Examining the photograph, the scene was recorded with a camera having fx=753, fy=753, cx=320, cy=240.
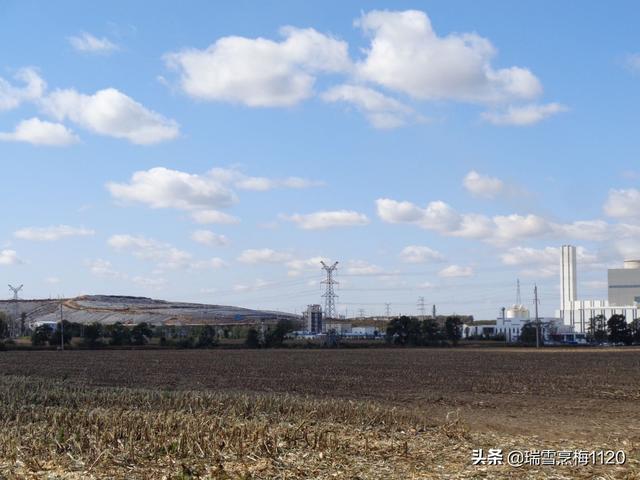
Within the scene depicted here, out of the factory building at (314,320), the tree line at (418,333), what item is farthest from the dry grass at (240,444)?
the factory building at (314,320)

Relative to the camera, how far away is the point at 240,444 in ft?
53.8

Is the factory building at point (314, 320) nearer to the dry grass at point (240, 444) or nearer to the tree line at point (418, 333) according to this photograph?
the tree line at point (418, 333)

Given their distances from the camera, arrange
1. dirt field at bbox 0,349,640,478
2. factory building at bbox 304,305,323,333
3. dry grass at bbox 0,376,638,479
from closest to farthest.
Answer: dry grass at bbox 0,376,638,479
dirt field at bbox 0,349,640,478
factory building at bbox 304,305,323,333

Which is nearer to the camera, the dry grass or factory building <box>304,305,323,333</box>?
the dry grass

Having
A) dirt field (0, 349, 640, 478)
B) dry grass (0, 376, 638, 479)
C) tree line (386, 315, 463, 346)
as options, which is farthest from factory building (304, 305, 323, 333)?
dry grass (0, 376, 638, 479)

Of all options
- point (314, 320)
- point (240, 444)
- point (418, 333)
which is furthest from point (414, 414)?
point (314, 320)

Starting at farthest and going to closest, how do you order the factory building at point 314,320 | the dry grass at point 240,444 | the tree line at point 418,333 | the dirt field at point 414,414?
1. the factory building at point 314,320
2. the tree line at point 418,333
3. the dirt field at point 414,414
4. the dry grass at point 240,444

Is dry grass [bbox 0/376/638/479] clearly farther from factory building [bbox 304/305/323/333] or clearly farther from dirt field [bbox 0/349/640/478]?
factory building [bbox 304/305/323/333]

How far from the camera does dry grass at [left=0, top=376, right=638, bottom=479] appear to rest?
14266 millimetres

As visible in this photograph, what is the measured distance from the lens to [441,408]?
2956cm

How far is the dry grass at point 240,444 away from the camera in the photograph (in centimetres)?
1427

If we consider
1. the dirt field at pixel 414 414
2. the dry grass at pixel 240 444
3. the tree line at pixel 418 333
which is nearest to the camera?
the dry grass at pixel 240 444

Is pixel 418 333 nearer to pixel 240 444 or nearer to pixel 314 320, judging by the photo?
pixel 314 320

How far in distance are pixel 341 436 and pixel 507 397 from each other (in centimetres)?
1891
